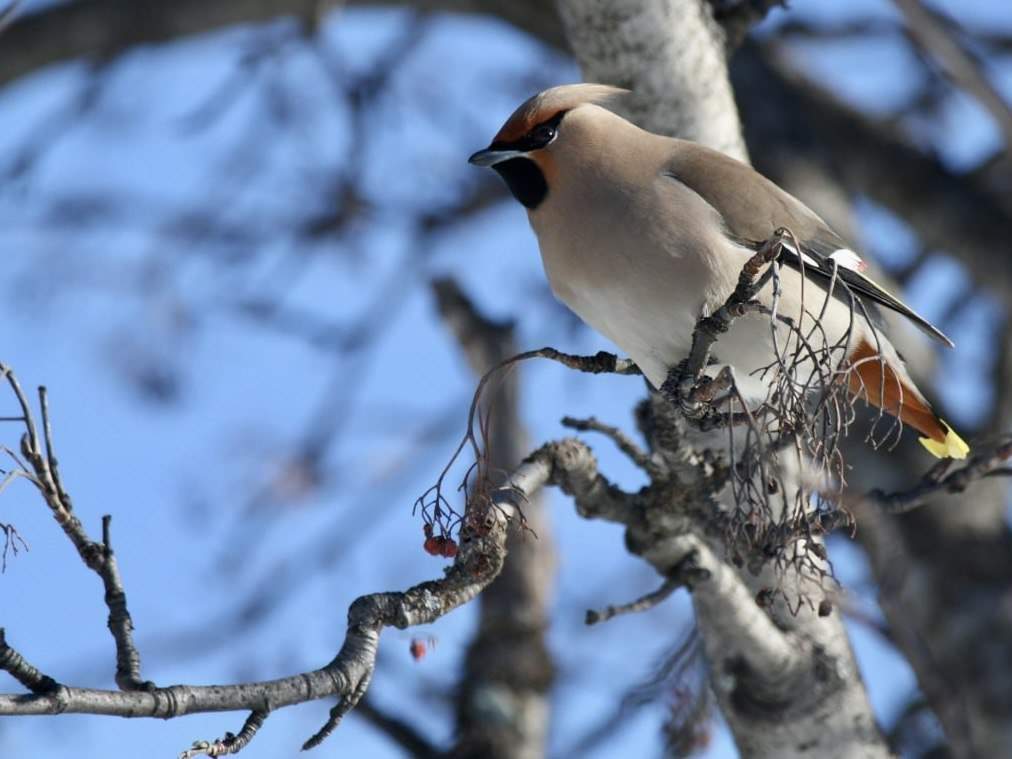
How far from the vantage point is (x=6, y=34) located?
20.1 ft

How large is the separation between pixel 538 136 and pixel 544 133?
16mm

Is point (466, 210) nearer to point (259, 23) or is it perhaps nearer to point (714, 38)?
point (259, 23)

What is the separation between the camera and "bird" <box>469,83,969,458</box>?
3.16 metres

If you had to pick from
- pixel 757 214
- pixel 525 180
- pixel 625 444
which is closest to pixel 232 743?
pixel 625 444

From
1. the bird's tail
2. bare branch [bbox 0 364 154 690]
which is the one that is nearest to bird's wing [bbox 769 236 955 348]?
the bird's tail

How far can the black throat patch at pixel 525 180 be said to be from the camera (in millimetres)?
3580

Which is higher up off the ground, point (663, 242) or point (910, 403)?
point (663, 242)

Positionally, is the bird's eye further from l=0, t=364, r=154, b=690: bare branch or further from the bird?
l=0, t=364, r=154, b=690: bare branch

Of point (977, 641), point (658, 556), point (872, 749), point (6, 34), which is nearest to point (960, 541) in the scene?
point (977, 641)

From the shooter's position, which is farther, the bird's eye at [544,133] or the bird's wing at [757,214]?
the bird's eye at [544,133]

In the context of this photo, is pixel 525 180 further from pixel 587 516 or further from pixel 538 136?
pixel 587 516

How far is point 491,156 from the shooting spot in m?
3.55

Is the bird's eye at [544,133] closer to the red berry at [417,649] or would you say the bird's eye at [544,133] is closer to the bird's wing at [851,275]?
the bird's wing at [851,275]

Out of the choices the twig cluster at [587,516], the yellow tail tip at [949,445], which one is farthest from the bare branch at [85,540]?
the yellow tail tip at [949,445]
